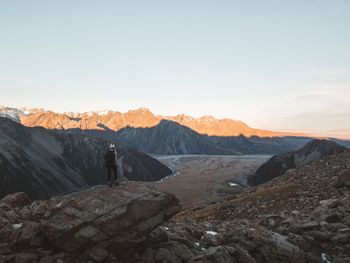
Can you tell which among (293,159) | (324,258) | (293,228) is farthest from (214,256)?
(293,159)

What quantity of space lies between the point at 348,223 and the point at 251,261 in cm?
1170

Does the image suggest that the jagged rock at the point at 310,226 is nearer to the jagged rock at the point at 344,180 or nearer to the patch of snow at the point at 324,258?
the patch of snow at the point at 324,258

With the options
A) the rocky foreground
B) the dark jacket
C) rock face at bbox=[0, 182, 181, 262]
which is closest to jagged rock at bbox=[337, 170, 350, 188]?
the rocky foreground

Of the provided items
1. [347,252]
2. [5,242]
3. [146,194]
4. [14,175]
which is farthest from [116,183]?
[14,175]

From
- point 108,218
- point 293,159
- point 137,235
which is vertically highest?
point 108,218

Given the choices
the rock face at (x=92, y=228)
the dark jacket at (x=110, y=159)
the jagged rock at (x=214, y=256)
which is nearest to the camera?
the rock face at (x=92, y=228)

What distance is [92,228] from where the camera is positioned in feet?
75.6

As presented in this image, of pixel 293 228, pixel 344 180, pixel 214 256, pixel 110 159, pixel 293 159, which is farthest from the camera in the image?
pixel 293 159

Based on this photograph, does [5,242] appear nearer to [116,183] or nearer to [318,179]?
[116,183]

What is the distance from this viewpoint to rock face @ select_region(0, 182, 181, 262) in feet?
74.0

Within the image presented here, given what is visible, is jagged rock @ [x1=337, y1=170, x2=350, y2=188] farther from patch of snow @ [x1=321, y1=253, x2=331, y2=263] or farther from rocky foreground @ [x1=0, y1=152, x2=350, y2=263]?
patch of snow @ [x1=321, y1=253, x2=331, y2=263]

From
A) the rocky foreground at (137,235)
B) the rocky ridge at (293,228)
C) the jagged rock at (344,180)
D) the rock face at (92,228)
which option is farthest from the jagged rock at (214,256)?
the jagged rock at (344,180)

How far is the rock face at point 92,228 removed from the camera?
22562 millimetres

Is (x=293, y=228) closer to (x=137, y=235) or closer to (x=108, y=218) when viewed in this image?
(x=137, y=235)
